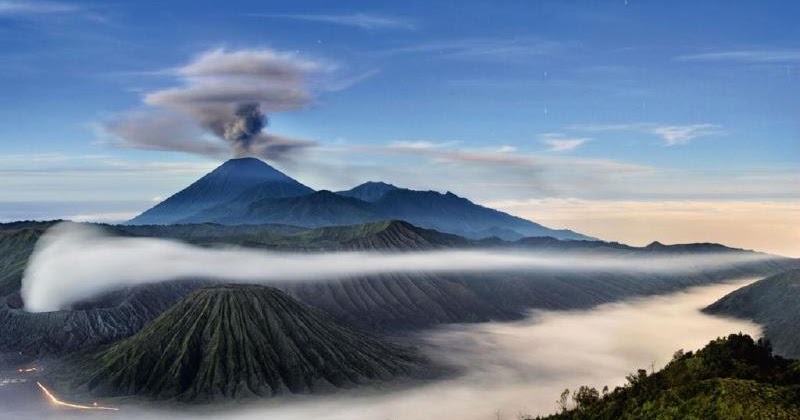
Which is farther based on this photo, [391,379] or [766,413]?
[391,379]

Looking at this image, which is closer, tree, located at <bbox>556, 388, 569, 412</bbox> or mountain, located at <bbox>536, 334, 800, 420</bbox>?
mountain, located at <bbox>536, 334, 800, 420</bbox>

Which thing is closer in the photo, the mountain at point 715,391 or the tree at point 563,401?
the mountain at point 715,391

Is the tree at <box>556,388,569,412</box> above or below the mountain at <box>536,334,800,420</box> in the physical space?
below

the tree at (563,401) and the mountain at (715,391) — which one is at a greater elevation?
the mountain at (715,391)

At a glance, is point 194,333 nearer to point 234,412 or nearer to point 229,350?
point 229,350

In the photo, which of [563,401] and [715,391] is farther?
[563,401]

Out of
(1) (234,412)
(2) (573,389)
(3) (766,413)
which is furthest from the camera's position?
(2) (573,389)

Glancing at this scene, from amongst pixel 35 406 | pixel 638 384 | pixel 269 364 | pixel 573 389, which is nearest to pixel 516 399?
pixel 573 389

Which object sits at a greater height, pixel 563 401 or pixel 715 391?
pixel 715 391
